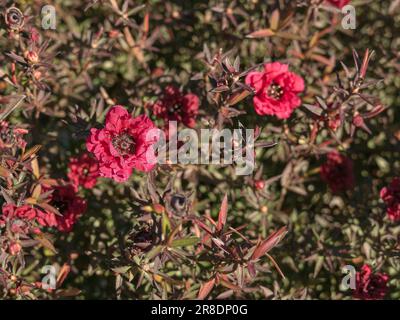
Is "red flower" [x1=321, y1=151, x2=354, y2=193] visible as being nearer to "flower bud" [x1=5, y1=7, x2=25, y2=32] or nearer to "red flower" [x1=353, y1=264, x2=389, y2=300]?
"red flower" [x1=353, y1=264, x2=389, y2=300]

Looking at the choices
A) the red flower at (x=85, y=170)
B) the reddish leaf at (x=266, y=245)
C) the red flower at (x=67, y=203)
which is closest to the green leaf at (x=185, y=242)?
the reddish leaf at (x=266, y=245)

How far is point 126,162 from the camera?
73.0 inches

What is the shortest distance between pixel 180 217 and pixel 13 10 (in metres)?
1.11

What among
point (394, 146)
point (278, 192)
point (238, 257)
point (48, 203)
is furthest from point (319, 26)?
point (48, 203)

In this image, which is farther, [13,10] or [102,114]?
[102,114]

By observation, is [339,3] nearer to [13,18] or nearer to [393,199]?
[393,199]

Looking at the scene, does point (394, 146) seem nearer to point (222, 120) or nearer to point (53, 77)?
point (222, 120)

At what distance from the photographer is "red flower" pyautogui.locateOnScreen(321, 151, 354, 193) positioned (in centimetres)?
276

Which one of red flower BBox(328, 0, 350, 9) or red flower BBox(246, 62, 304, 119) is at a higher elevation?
red flower BBox(328, 0, 350, 9)

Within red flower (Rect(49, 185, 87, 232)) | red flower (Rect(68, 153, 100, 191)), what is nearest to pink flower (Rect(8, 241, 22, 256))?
red flower (Rect(49, 185, 87, 232))

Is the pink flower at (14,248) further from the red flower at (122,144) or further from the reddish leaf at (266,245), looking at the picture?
the reddish leaf at (266,245)

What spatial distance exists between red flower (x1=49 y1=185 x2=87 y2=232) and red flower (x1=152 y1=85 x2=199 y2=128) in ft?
1.82

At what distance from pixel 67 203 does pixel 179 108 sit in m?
0.71

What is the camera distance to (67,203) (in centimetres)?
231
